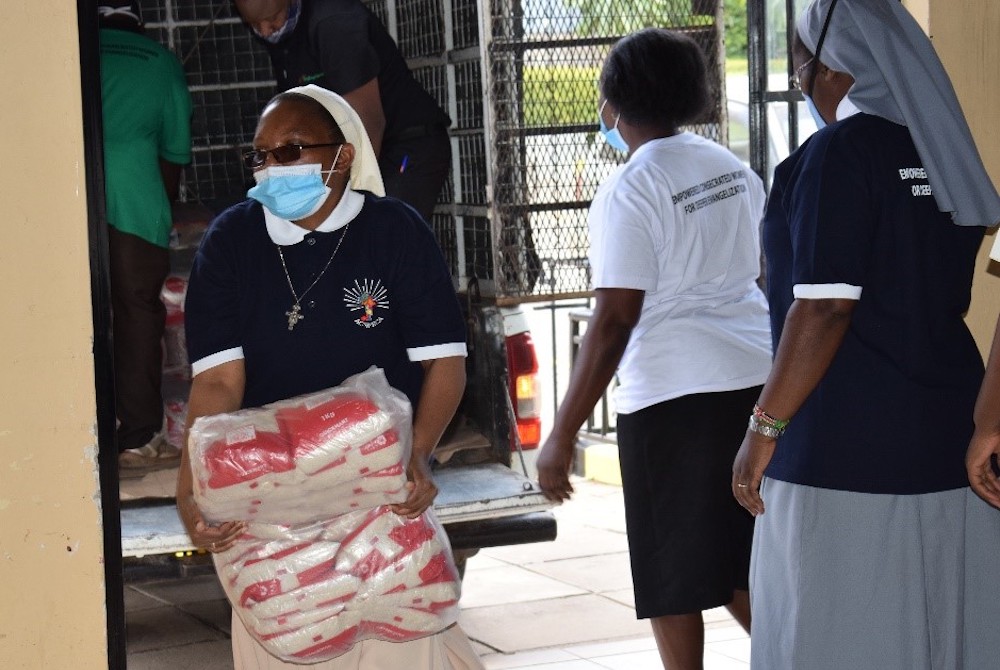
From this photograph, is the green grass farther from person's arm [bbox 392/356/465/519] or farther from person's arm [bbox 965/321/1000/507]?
person's arm [bbox 965/321/1000/507]

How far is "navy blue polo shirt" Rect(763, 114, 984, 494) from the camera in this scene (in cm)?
300

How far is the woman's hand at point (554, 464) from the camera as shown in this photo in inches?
157

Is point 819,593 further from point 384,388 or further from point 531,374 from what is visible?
point 531,374

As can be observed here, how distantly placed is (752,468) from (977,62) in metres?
1.50

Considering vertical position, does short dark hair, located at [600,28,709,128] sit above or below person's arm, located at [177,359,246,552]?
above

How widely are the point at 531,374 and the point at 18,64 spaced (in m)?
2.87

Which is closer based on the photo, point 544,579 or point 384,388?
point 384,388

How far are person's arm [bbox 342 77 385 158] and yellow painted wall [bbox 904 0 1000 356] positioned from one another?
1.95 meters

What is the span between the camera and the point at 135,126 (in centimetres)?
545

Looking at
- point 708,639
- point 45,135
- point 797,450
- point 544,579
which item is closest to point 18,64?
point 45,135

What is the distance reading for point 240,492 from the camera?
283cm

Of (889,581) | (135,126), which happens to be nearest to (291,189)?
(889,581)

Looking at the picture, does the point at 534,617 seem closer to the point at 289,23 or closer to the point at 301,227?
the point at 289,23

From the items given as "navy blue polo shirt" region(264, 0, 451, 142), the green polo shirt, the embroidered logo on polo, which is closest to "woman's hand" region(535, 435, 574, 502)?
the embroidered logo on polo
